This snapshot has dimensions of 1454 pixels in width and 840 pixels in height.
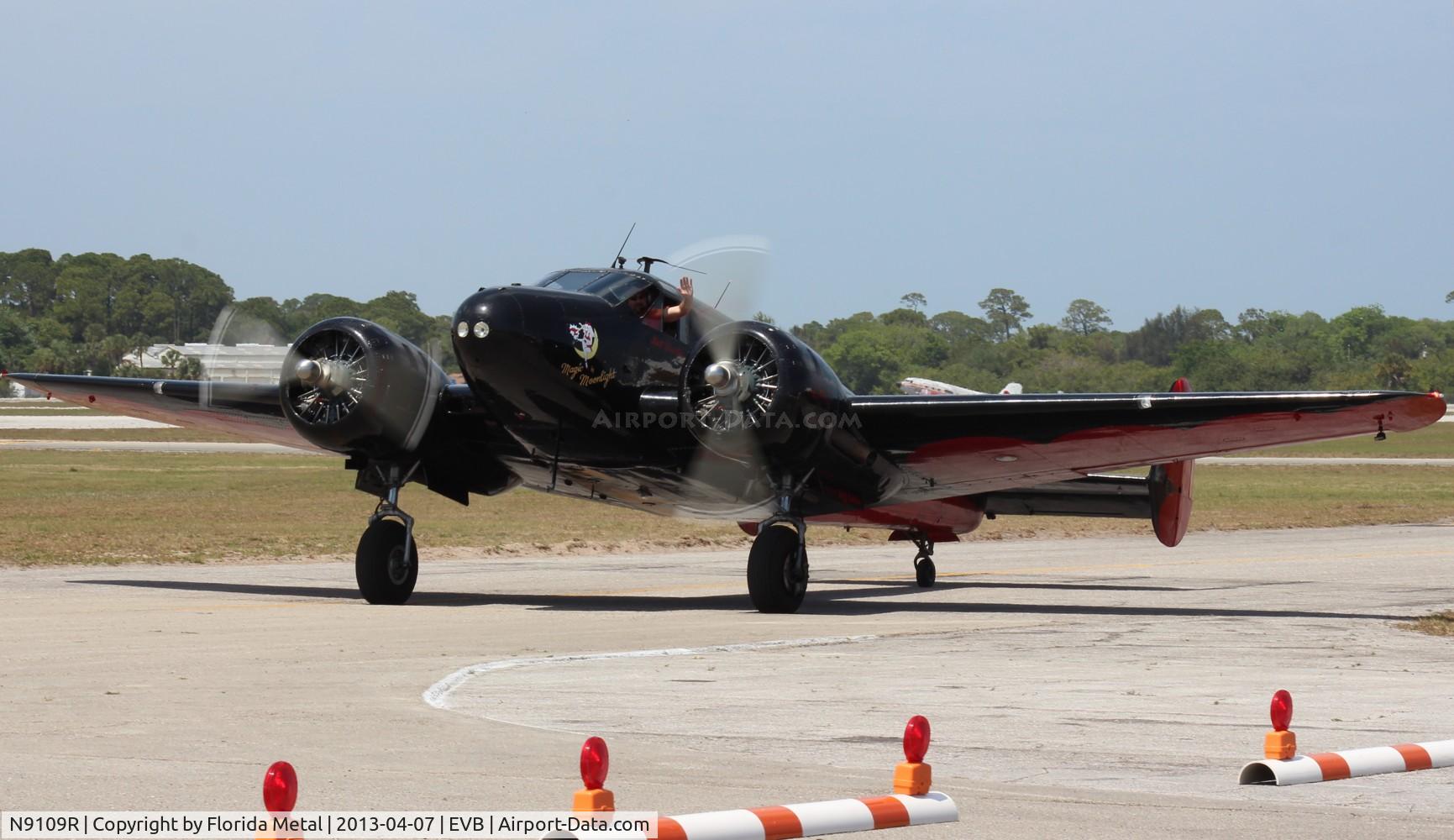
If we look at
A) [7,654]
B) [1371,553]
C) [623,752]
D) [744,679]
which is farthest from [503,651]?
[1371,553]

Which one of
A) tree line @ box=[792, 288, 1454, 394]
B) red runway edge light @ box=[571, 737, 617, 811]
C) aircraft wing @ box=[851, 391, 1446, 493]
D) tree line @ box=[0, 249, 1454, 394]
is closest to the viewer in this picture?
red runway edge light @ box=[571, 737, 617, 811]

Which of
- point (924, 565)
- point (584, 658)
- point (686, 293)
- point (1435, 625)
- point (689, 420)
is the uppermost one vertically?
point (686, 293)

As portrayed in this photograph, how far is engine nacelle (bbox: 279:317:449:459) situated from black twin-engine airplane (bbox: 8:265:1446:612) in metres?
0.02

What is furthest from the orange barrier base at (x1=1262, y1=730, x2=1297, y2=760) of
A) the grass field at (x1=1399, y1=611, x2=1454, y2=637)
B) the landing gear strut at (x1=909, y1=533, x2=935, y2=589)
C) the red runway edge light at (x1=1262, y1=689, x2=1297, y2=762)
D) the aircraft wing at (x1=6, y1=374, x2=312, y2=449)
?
the landing gear strut at (x1=909, y1=533, x2=935, y2=589)

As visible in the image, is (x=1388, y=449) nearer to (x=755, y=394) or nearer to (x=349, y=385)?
(x=755, y=394)

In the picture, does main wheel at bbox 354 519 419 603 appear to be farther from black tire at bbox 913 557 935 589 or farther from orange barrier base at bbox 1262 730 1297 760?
orange barrier base at bbox 1262 730 1297 760

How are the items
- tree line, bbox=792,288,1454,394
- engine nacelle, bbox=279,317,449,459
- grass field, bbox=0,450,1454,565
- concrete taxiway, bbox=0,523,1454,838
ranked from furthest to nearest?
tree line, bbox=792,288,1454,394 < grass field, bbox=0,450,1454,565 < engine nacelle, bbox=279,317,449,459 < concrete taxiway, bbox=0,523,1454,838

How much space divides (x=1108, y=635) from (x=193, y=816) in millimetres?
11917

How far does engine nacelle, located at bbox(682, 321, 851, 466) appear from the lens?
18156mm

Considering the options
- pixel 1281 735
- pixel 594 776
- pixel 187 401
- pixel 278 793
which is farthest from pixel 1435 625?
pixel 187 401

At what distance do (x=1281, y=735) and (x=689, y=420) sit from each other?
10.8 m

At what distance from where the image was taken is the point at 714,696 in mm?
11836

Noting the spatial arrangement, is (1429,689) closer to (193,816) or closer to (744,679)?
(744,679)

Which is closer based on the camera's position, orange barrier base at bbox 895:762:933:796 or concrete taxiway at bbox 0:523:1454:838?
orange barrier base at bbox 895:762:933:796
